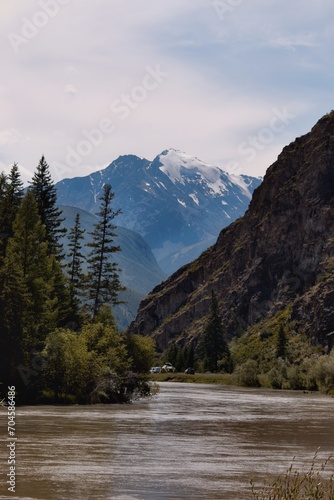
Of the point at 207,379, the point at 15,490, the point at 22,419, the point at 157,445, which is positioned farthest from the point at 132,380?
the point at 207,379

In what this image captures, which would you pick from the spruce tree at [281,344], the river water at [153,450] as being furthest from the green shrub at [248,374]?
the river water at [153,450]

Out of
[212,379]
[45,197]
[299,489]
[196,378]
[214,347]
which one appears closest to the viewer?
[299,489]

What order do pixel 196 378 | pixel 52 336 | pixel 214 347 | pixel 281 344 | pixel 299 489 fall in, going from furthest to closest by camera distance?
pixel 214 347 < pixel 281 344 < pixel 196 378 < pixel 52 336 < pixel 299 489

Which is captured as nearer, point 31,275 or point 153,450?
point 153,450

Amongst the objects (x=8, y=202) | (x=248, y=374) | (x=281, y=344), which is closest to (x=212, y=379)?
(x=281, y=344)

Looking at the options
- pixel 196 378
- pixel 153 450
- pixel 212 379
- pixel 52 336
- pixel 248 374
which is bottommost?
pixel 153 450

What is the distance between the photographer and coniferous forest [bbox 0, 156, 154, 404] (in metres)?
58.0

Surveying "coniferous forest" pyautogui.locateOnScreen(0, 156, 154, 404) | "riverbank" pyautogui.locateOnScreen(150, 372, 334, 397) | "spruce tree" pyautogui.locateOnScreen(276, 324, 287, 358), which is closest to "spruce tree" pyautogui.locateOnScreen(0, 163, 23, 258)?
"coniferous forest" pyautogui.locateOnScreen(0, 156, 154, 404)

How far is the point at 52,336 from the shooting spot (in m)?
60.8

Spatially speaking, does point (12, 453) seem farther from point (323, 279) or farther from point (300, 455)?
point (323, 279)

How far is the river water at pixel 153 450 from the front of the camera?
23.8 meters

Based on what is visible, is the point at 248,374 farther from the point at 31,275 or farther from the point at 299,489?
the point at 299,489

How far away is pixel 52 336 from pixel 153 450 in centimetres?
2849

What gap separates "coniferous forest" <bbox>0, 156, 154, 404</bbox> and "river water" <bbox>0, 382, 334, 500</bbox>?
368 cm
